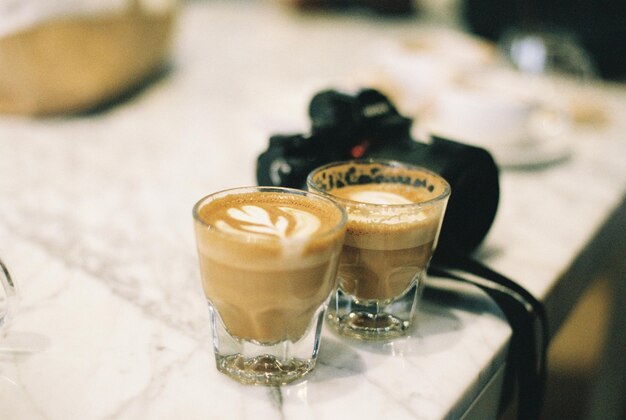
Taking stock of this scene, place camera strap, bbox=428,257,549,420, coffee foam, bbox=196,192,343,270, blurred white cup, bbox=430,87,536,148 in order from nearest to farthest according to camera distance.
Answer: coffee foam, bbox=196,192,343,270 → camera strap, bbox=428,257,549,420 → blurred white cup, bbox=430,87,536,148

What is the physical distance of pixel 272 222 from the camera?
0.43 meters

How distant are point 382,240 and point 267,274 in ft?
0.34

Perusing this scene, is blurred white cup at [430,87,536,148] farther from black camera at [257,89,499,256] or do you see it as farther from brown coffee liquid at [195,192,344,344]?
brown coffee liquid at [195,192,344,344]

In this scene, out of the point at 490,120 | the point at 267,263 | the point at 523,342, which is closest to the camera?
the point at 267,263

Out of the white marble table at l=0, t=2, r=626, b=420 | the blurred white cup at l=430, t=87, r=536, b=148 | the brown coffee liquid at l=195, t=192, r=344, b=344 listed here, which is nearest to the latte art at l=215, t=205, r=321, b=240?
the brown coffee liquid at l=195, t=192, r=344, b=344

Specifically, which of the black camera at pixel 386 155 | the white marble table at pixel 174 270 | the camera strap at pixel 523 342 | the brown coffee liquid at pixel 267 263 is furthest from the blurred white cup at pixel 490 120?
the brown coffee liquid at pixel 267 263

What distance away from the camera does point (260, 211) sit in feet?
1.47

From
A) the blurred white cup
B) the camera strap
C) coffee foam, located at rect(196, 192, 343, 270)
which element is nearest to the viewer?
→ coffee foam, located at rect(196, 192, 343, 270)

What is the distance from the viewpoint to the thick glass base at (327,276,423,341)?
488mm

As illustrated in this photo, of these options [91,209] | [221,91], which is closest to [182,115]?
[221,91]

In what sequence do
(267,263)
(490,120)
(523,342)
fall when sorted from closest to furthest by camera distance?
(267,263) → (523,342) → (490,120)

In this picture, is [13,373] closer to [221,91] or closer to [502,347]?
[502,347]

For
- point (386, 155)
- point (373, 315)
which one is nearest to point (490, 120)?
point (386, 155)

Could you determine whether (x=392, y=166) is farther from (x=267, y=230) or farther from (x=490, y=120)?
(x=490, y=120)
